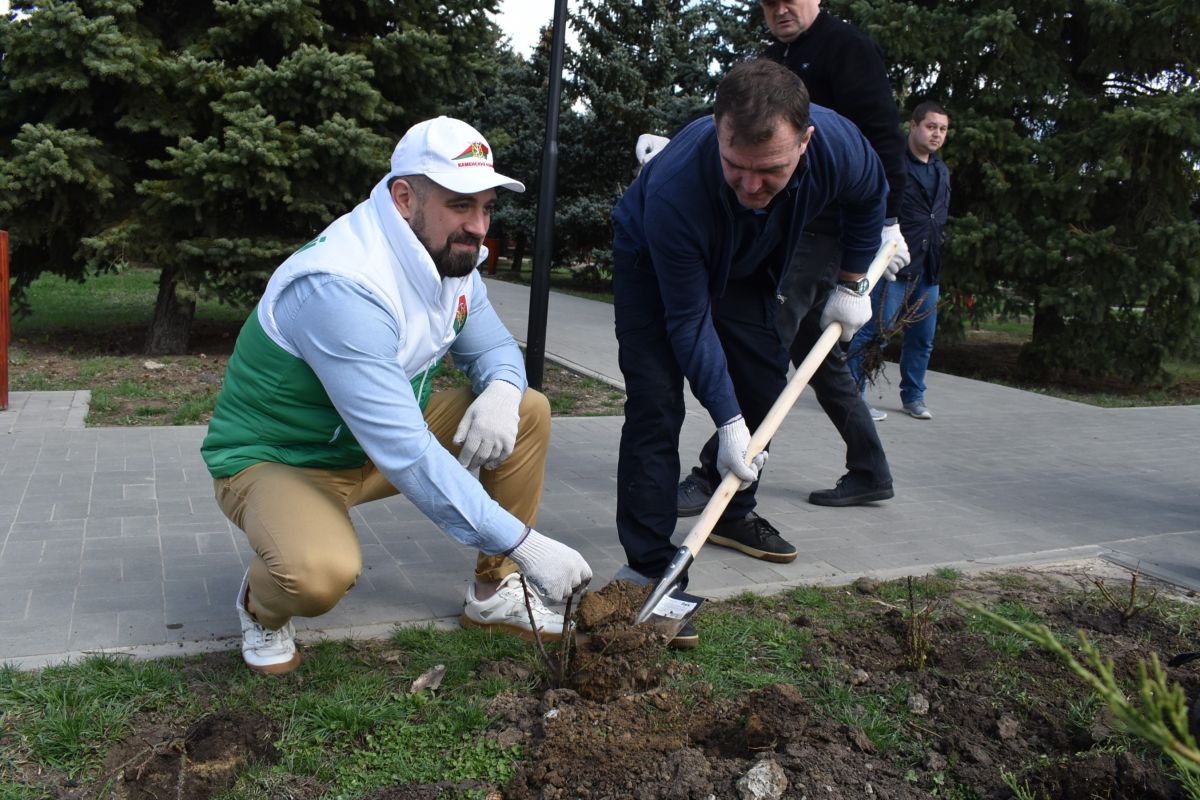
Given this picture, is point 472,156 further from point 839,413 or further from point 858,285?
point 839,413

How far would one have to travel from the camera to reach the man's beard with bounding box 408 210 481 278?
290cm

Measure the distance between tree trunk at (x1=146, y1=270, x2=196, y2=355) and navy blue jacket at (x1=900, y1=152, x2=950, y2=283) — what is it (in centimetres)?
584

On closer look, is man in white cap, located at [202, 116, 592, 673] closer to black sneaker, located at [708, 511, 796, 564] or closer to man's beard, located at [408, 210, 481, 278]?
man's beard, located at [408, 210, 481, 278]

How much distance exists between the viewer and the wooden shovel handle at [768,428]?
10.8ft

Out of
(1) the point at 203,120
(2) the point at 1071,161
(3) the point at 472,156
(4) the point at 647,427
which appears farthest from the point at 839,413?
(2) the point at 1071,161

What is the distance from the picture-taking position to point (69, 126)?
7.99 metres

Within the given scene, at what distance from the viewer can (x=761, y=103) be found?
2830mm

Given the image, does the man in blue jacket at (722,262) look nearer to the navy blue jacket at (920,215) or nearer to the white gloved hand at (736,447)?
the white gloved hand at (736,447)

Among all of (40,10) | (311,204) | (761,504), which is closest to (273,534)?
(761,504)

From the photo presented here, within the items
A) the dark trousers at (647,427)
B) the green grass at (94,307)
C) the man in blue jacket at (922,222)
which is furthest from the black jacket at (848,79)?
the green grass at (94,307)

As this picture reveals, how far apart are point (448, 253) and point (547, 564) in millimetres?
935

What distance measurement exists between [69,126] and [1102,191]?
9336 millimetres

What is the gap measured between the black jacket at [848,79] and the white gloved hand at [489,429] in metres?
1.64

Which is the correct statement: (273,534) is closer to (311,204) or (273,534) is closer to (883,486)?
(883,486)
